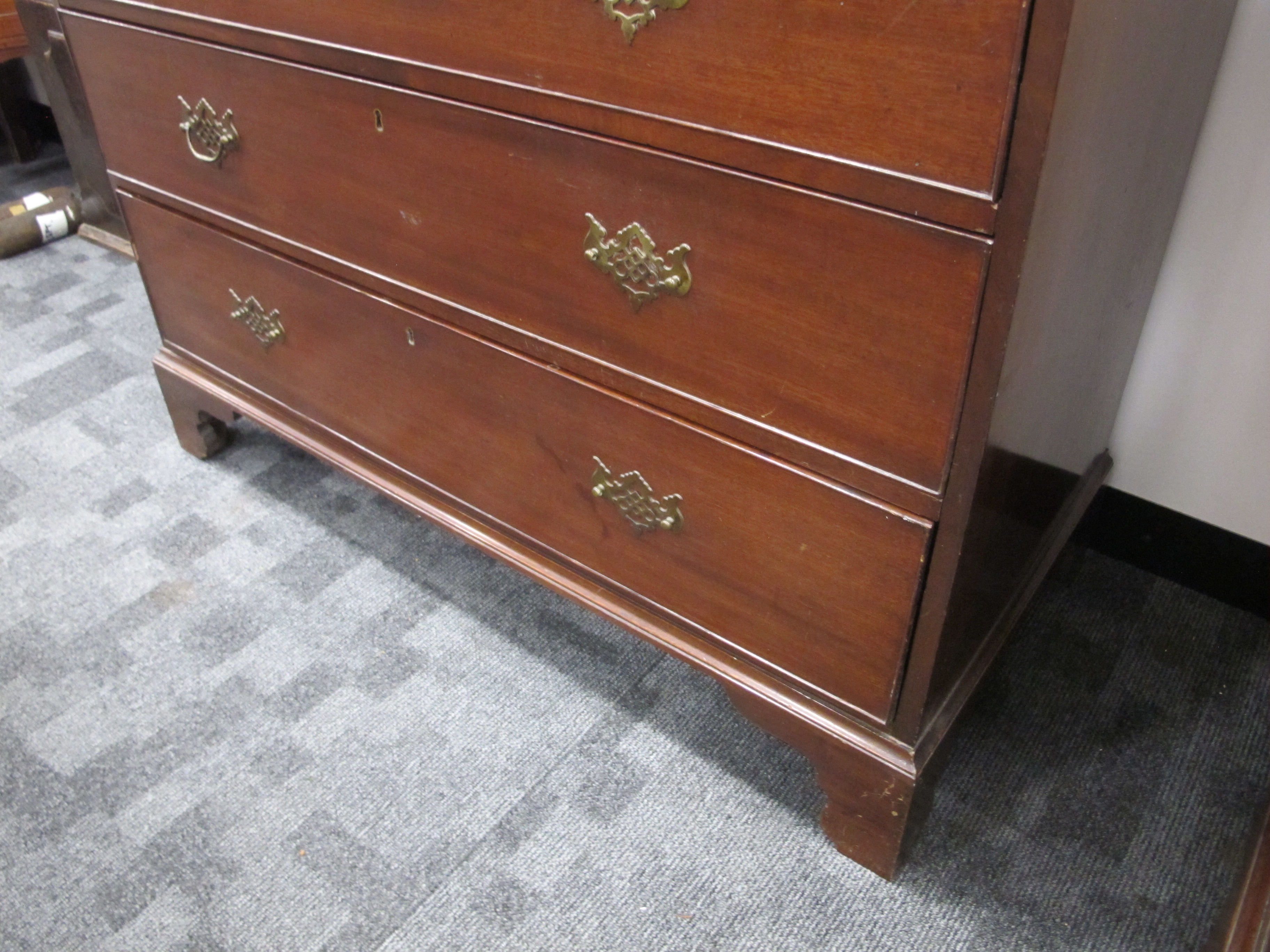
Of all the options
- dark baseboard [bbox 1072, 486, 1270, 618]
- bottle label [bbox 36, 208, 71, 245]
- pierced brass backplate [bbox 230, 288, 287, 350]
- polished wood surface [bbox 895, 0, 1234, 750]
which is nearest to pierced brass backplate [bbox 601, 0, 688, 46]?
polished wood surface [bbox 895, 0, 1234, 750]

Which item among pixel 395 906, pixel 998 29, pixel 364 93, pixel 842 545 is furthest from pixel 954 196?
pixel 395 906

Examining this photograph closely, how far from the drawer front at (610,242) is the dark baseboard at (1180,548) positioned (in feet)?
2.31

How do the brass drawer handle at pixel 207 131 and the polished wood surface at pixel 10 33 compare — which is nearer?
the brass drawer handle at pixel 207 131

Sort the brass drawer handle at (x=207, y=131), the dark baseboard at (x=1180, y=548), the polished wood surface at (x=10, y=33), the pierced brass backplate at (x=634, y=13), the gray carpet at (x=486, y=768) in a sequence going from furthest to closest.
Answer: the polished wood surface at (x=10, y=33)
the dark baseboard at (x=1180, y=548)
the brass drawer handle at (x=207, y=131)
the gray carpet at (x=486, y=768)
the pierced brass backplate at (x=634, y=13)

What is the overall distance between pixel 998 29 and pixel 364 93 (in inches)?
23.4

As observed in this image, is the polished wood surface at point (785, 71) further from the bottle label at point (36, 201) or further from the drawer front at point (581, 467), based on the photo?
the bottle label at point (36, 201)

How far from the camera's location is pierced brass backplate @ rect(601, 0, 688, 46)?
2.27 feet

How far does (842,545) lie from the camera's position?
0.82m

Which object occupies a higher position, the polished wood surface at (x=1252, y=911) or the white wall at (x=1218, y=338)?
the white wall at (x=1218, y=338)

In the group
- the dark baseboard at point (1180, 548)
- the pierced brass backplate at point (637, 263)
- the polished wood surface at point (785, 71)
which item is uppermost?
the polished wood surface at point (785, 71)

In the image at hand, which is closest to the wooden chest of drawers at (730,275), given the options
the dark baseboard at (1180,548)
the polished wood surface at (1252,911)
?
the dark baseboard at (1180,548)

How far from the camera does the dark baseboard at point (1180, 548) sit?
4.06ft

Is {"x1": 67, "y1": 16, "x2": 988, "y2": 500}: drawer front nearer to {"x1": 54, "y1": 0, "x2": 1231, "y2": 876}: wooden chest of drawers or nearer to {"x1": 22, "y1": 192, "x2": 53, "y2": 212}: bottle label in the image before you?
{"x1": 54, "y1": 0, "x2": 1231, "y2": 876}: wooden chest of drawers

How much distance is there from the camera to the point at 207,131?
1.12 m
